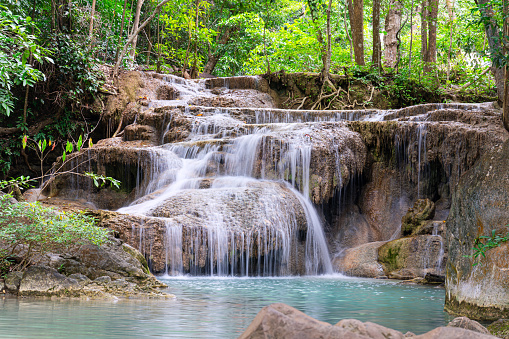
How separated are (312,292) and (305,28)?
67.8ft

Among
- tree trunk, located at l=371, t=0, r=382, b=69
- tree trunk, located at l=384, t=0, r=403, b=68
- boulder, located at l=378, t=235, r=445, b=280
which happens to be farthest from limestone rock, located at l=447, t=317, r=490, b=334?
tree trunk, located at l=384, t=0, r=403, b=68

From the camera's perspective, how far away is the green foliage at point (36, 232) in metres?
6.10

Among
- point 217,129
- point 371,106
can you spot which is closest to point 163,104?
point 217,129

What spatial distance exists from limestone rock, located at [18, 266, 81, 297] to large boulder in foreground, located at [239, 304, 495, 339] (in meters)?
4.25

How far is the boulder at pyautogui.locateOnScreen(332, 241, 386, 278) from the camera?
1073cm

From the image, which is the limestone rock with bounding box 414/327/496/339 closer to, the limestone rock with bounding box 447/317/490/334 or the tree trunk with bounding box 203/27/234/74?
the limestone rock with bounding box 447/317/490/334

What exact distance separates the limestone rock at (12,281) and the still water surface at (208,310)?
407mm

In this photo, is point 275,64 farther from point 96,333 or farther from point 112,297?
point 96,333

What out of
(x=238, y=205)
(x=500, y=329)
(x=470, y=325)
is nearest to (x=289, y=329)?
(x=470, y=325)

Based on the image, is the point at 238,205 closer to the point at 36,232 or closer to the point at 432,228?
the point at 432,228

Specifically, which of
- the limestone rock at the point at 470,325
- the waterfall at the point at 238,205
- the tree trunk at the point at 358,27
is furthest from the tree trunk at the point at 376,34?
the limestone rock at the point at 470,325

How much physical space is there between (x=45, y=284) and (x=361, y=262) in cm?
725

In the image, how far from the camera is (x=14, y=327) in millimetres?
4051

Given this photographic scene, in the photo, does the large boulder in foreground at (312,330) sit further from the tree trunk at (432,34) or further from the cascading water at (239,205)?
the tree trunk at (432,34)
